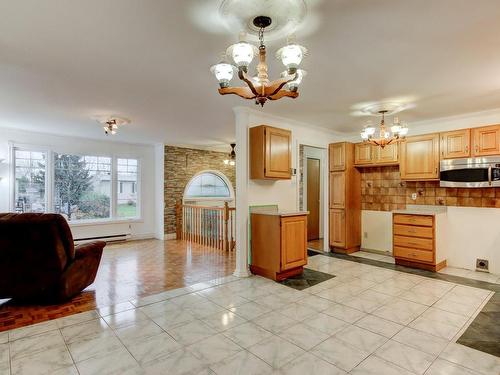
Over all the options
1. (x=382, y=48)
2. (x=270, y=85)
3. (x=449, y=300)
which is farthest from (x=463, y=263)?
(x=270, y=85)

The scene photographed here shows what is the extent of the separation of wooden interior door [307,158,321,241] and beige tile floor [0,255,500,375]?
364cm

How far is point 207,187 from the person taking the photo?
8.57 meters

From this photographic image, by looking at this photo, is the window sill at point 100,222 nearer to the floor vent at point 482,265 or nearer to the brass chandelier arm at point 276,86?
the brass chandelier arm at point 276,86

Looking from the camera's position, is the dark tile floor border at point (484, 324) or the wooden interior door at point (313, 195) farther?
the wooden interior door at point (313, 195)

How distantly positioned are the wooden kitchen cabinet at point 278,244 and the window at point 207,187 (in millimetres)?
4082

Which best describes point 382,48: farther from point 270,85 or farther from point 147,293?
point 147,293

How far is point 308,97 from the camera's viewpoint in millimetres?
3744

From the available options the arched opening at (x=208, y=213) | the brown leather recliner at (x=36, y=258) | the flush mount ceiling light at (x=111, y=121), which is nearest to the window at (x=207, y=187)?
the arched opening at (x=208, y=213)

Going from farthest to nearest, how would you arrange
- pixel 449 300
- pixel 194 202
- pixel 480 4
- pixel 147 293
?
pixel 194 202
pixel 147 293
pixel 449 300
pixel 480 4

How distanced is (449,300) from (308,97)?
9.76 ft

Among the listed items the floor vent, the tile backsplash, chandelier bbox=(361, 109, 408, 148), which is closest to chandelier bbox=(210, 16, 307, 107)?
chandelier bbox=(361, 109, 408, 148)

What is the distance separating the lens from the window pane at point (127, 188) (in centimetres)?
726

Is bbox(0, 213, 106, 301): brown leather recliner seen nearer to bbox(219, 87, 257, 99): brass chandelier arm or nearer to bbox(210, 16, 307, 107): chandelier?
bbox(219, 87, 257, 99): brass chandelier arm

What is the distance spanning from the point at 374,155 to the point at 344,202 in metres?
1.08
